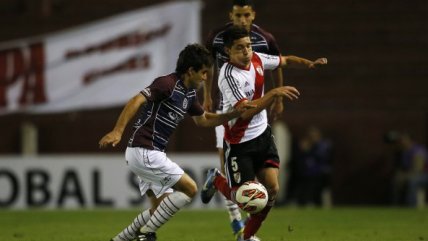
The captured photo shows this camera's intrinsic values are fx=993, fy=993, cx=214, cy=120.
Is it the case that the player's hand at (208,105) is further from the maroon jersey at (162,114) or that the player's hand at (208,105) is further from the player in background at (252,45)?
the maroon jersey at (162,114)

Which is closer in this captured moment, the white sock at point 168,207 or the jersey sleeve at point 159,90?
the jersey sleeve at point 159,90

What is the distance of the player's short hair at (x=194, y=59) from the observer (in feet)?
28.9

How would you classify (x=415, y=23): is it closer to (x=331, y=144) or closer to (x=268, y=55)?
(x=331, y=144)

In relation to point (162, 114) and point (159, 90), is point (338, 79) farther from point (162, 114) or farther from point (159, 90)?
point (159, 90)

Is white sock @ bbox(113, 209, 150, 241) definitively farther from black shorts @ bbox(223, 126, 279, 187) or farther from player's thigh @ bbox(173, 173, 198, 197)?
black shorts @ bbox(223, 126, 279, 187)

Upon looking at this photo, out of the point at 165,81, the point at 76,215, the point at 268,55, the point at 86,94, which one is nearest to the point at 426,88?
the point at 86,94

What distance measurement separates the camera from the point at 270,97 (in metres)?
8.47

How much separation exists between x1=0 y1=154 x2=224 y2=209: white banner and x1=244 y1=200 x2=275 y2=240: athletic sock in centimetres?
900

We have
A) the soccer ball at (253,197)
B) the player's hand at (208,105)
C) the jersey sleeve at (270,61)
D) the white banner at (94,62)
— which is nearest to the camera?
the soccer ball at (253,197)

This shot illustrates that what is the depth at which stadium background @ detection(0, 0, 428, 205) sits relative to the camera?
65.8 feet

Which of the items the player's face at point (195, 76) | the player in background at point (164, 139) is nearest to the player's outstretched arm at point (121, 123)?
the player in background at point (164, 139)

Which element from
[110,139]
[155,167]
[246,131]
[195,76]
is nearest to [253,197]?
[246,131]

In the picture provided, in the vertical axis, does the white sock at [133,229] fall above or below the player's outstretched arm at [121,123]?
below

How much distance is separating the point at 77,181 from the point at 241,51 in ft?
32.5
